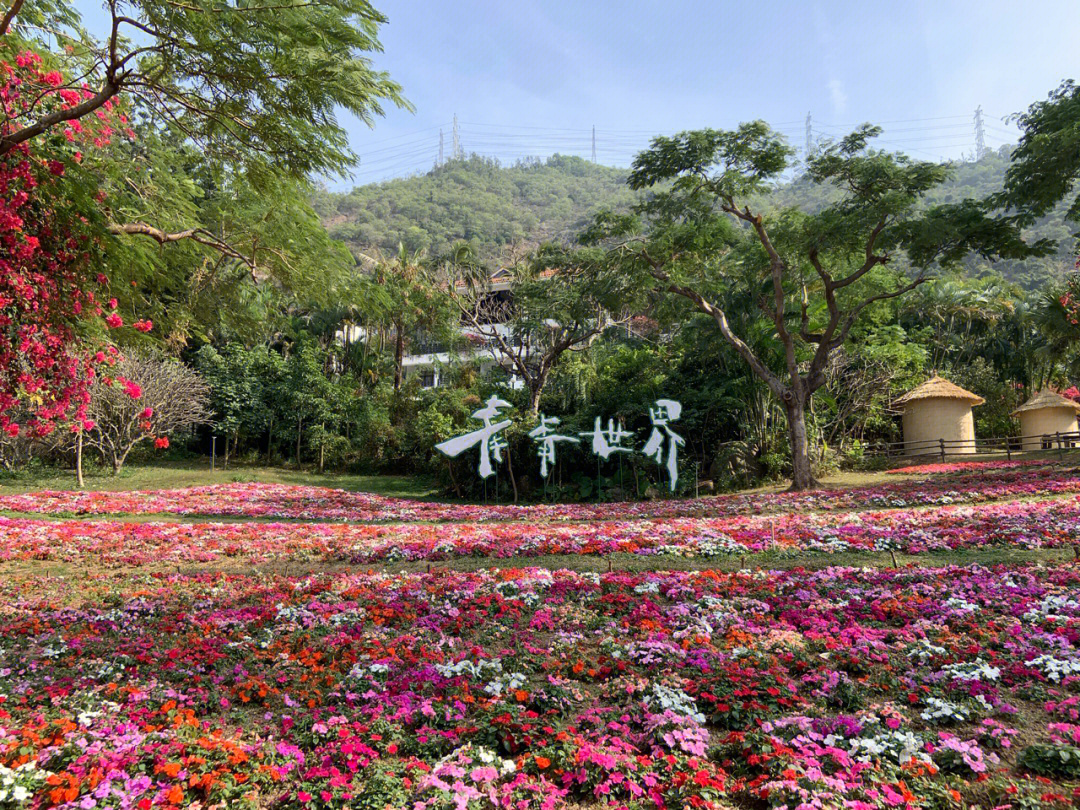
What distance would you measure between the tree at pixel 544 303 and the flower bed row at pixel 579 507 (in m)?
7.47

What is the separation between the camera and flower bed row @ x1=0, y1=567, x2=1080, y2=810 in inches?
118

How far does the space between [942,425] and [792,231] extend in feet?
35.1

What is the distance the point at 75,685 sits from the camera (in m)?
4.07

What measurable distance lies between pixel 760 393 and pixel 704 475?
10.4 feet

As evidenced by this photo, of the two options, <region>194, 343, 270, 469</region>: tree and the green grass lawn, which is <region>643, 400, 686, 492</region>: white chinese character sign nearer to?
the green grass lawn

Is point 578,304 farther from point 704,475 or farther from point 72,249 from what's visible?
point 72,249

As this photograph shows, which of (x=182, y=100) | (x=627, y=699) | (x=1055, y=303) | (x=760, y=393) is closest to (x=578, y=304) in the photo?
(x=760, y=393)

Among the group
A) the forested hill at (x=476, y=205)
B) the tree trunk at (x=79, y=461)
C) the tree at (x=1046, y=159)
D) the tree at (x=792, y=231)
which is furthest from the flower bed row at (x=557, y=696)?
the forested hill at (x=476, y=205)

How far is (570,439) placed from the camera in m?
19.7

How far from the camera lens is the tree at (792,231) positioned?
1584 centimetres

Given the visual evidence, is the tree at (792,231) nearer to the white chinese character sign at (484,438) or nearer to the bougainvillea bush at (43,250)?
the white chinese character sign at (484,438)

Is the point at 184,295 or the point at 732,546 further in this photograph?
the point at 184,295

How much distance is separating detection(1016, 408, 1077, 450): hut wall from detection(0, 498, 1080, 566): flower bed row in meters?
17.1

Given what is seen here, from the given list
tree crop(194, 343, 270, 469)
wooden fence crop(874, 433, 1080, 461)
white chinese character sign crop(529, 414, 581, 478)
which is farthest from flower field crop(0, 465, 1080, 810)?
tree crop(194, 343, 270, 469)
